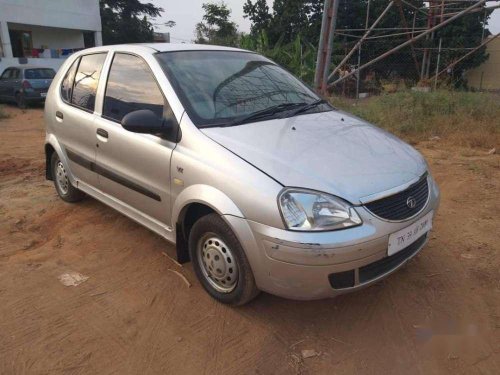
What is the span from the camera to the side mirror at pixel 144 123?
2.97m

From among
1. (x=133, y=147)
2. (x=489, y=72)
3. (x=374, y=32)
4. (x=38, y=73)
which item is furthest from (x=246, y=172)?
(x=489, y=72)

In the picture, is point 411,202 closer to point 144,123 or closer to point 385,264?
point 385,264

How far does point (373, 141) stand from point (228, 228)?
124cm

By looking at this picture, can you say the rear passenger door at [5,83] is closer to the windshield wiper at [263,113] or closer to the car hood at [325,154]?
the windshield wiper at [263,113]

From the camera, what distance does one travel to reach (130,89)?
11.8 ft

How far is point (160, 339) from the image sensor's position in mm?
2740

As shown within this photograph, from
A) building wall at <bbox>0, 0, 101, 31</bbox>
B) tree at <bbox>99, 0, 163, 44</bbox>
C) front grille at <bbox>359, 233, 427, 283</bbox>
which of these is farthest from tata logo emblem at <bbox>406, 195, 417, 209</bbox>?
tree at <bbox>99, 0, 163, 44</bbox>

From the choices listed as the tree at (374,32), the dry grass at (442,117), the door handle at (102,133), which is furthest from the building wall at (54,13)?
the door handle at (102,133)

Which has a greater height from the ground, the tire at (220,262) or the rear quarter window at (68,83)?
the rear quarter window at (68,83)

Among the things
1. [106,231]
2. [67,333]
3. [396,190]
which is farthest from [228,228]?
[106,231]

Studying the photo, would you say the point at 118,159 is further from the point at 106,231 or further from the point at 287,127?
the point at 287,127

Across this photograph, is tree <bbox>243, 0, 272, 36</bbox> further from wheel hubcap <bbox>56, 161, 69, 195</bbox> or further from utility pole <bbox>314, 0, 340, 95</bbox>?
wheel hubcap <bbox>56, 161, 69, 195</bbox>

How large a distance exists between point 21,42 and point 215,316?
25.4 metres

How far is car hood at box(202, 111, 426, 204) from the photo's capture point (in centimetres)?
256
